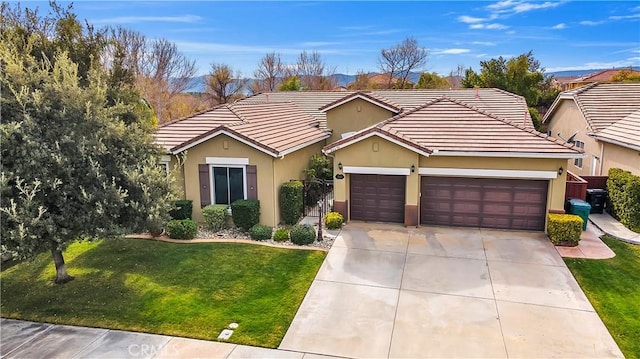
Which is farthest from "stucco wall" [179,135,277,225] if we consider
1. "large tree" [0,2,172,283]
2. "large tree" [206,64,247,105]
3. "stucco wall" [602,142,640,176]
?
"large tree" [206,64,247,105]

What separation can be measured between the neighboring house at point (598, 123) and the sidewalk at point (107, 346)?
15.7m

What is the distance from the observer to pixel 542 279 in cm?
1085

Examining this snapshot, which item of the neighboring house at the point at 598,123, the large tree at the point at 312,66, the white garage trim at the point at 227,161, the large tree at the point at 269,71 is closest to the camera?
the white garage trim at the point at 227,161

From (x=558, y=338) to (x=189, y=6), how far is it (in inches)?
628

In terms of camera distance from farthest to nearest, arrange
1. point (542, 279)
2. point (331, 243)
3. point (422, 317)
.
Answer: point (331, 243)
point (542, 279)
point (422, 317)

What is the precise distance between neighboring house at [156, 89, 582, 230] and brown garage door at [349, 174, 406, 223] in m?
0.04

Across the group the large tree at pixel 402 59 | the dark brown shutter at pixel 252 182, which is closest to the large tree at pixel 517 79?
the large tree at pixel 402 59

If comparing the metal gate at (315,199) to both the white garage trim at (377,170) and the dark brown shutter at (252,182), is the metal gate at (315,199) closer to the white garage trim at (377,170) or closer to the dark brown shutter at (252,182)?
the white garage trim at (377,170)

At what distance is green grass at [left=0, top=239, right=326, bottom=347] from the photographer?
9.12 meters

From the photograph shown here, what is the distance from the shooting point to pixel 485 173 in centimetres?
1420

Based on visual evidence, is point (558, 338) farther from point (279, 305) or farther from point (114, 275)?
point (114, 275)

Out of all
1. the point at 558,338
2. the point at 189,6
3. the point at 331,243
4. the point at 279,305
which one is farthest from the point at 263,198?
the point at 558,338

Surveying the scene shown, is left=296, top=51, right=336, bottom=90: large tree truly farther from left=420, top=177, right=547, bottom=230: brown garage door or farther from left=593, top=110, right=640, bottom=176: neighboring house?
left=420, top=177, right=547, bottom=230: brown garage door

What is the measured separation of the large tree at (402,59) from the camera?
55781 millimetres
